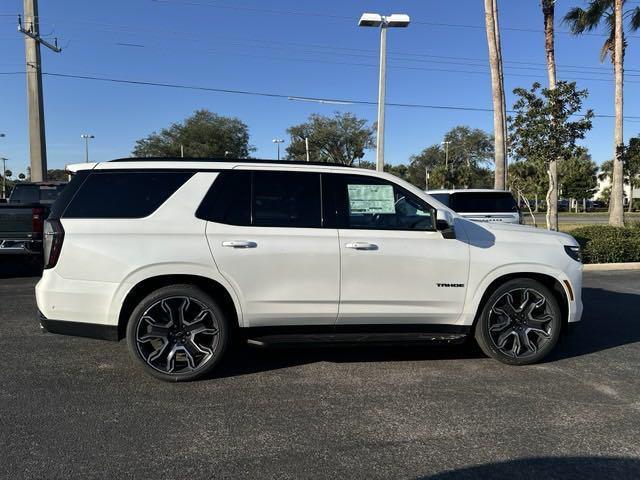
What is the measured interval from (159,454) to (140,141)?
3007 inches

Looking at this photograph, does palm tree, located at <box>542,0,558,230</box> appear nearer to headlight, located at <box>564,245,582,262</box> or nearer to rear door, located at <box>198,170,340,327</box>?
headlight, located at <box>564,245,582,262</box>

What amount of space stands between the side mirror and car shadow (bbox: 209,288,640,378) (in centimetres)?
118

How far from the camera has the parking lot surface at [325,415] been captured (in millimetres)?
3205

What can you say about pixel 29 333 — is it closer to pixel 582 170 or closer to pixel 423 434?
pixel 423 434

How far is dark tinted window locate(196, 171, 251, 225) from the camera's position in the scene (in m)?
4.54

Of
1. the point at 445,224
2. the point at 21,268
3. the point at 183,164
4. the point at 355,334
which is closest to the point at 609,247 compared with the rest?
the point at 445,224

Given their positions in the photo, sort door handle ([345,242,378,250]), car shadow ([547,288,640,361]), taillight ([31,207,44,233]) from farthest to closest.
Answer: taillight ([31,207,44,233]) → car shadow ([547,288,640,361]) → door handle ([345,242,378,250])

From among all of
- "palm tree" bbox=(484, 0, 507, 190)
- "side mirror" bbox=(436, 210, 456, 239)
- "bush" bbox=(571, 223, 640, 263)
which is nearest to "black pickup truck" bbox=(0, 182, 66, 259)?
"side mirror" bbox=(436, 210, 456, 239)

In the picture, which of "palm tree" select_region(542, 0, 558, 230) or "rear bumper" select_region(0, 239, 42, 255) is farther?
"palm tree" select_region(542, 0, 558, 230)

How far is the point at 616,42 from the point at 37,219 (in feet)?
62.9

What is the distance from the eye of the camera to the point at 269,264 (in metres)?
4.48

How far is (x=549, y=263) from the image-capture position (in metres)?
4.90

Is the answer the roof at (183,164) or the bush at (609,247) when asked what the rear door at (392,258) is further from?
the bush at (609,247)

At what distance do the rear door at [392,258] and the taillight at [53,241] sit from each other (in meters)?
2.20
